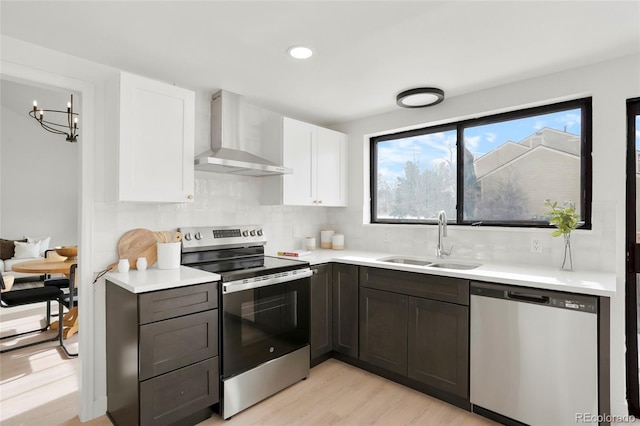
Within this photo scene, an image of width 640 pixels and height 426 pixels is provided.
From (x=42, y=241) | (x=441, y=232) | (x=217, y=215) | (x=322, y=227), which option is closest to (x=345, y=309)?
(x=441, y=232)

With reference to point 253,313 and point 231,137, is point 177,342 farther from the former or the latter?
point 231,137

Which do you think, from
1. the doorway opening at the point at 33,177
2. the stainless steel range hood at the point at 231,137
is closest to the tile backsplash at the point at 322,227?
the stainless steel range hood at the point at 231,137

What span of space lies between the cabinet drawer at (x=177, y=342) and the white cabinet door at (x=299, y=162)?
135 cm

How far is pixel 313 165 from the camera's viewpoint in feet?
11.3

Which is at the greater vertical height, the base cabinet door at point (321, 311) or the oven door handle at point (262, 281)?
the oven door handle at point (262, 281)

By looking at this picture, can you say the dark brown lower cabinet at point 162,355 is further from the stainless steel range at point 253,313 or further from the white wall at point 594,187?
the white wall at point 594,187

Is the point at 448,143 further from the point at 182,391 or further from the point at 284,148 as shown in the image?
the point at 182,391

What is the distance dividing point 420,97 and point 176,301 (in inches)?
93.8

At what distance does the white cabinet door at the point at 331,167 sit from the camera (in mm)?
3510

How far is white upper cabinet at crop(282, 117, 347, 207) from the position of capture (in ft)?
10.5

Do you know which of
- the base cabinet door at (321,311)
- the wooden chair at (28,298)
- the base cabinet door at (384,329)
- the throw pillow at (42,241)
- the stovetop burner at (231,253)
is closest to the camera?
the stovetop burner at (231,253)

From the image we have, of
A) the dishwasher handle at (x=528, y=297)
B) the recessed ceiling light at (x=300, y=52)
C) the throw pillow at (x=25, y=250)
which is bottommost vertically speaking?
the throw pillow at (x=25, y=250)

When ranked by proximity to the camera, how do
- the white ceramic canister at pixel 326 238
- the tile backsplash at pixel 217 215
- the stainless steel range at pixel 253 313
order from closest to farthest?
the stainless steel range at pixel 253 313 < the tile backsplash at pixel 217 215 < the white ceramic canister at pixel 326 238

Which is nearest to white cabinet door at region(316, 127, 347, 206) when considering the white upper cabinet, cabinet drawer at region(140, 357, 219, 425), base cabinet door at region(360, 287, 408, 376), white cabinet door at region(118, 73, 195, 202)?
the white upper cabinet
